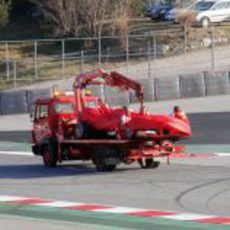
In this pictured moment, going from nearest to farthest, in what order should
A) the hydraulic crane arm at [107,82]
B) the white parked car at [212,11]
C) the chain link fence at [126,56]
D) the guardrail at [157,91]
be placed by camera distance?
the hydraulic crane arm at [107,82]
the guardrail at [157,91]
the chain link fence at [126,56]
the white parked car at [212,11]

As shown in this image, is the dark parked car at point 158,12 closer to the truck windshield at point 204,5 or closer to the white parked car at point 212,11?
the truck windshield at point 204,5

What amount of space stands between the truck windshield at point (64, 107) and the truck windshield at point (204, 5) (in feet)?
127

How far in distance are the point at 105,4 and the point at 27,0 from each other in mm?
11310

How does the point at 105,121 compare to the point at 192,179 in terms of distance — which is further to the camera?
the point at 105,121

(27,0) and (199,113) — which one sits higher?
(27,0)

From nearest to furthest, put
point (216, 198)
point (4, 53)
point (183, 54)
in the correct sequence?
point (216, 198) → point (183, 54) → point (4, 53)

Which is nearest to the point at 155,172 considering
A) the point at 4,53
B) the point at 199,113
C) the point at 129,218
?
the point at 129,218

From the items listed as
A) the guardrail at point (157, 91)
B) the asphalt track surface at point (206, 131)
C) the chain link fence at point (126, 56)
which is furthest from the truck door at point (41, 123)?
the chain link fence at point (126, 56)

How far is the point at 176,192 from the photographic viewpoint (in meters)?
16.3

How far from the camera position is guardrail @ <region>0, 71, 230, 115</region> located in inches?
1511

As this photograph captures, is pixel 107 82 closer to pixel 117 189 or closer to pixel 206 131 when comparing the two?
pixel 117 189

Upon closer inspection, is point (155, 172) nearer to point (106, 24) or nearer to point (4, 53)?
point (4, 53)

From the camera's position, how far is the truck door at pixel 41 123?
72.6 feet

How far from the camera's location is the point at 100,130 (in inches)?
795
